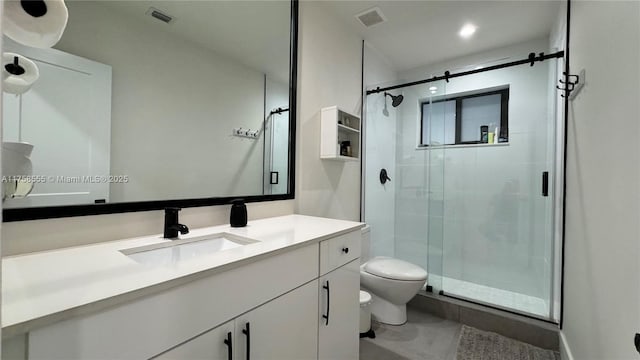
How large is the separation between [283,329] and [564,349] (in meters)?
1.84

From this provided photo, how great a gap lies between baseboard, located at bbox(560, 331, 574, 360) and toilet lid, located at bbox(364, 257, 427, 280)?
85cm

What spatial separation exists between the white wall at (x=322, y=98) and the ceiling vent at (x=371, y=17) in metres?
0.15

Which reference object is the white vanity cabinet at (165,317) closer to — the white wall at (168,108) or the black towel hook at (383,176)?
the white wall at (168,108)

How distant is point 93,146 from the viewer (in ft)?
3.30

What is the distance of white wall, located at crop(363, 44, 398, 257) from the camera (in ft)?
8.87

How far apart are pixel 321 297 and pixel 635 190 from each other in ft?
3.71

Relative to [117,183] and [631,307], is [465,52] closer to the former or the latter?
[631,307]

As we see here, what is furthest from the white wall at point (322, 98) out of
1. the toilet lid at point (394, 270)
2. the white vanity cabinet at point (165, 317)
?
the white vanity cabinet at point (165, 317)

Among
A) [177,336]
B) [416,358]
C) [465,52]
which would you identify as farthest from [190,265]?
[465,52]

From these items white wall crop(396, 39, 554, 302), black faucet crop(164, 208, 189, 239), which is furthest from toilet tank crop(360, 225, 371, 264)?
black faucet crop(164, 208, 189, 239)

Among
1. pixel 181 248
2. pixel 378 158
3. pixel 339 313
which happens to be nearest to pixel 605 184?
pixel 339 313

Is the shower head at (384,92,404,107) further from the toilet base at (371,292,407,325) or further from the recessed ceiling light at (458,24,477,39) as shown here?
the toilet base at (371,292,407,325)

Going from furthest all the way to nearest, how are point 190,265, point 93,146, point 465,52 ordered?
point 465,52, point 93,146, point 190,265

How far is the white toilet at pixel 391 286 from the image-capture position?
6.71ft
